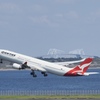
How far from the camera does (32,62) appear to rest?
578 ft

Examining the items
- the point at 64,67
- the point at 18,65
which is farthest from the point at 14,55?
the point at 64,67

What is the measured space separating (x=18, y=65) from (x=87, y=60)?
76.4ft

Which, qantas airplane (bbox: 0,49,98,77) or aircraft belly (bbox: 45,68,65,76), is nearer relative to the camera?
qantas airplane (bbox: 0,49,98,77)

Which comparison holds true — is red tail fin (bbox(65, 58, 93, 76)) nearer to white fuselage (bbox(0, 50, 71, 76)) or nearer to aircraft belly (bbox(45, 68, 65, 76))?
white fuselage (bbox(0, 50, 71, 76))

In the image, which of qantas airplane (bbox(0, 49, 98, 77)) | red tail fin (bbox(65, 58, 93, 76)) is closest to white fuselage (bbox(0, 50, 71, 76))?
qantas airplane (bbox(0, 49, 98, 77))

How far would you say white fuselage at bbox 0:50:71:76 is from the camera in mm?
173625

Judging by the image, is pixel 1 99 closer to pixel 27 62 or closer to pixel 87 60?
pixel 27 62

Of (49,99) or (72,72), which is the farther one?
(72,72)

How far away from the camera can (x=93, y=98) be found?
484 feet

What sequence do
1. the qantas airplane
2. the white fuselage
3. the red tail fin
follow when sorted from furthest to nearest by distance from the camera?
the red tail fin < the white fuselage < the qantas airplane

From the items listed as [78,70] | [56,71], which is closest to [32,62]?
[56,71]

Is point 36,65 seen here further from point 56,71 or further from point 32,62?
point 56,71

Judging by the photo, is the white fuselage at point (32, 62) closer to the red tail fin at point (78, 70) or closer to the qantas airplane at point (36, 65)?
the qantas airplane at point (36, 65)

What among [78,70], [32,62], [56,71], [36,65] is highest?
[32,62]
